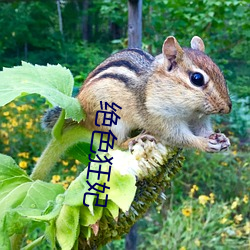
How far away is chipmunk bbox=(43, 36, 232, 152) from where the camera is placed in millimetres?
790

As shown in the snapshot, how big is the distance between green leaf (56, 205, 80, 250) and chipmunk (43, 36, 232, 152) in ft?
0.66

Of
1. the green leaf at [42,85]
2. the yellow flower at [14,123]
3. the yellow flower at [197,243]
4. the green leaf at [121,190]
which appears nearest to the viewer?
the green leaf at [121,190]

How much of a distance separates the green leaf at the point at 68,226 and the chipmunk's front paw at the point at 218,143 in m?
0.26

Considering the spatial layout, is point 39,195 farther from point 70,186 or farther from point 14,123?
point 14,123

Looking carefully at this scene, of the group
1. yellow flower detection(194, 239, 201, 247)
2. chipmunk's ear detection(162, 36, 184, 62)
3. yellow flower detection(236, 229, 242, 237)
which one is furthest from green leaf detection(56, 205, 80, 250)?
yellow flower detection(236, 229, 242, 237)

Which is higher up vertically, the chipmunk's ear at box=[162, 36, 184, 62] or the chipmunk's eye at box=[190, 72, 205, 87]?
the chipmunk's ear at box=[162, 36, 184, 62]

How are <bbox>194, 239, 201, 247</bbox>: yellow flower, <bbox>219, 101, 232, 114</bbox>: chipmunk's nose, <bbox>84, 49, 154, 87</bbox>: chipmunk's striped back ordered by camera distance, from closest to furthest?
<bbox>219, 101, 232, 114</bbox>: chipmunk's nose, <bbox>84, 49, 154, 87</bbox>: chipmunk's striped back, <bbox>194, 239, 201, 247</bbox>: yellow flower

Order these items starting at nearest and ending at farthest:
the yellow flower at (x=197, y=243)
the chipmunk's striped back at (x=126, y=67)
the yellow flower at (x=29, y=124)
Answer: the chipmunk's striped back at (x=126, y=67)
the yellow flower at (x=197, y=243)
the yellow flower at (x=29, y=124)

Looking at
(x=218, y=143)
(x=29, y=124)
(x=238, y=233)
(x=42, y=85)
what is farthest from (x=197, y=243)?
(x=42, y=85)

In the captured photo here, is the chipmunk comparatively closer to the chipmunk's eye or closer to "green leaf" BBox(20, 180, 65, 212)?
the chipmunk's eye

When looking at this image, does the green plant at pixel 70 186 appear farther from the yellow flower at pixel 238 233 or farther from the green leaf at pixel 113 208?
the yellow flower at pixel 238 233

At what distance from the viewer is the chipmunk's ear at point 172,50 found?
842mm

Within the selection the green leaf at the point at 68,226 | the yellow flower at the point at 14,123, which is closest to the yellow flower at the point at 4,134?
the yellow flower at the point at 14,123

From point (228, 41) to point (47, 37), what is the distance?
7.25 feet
